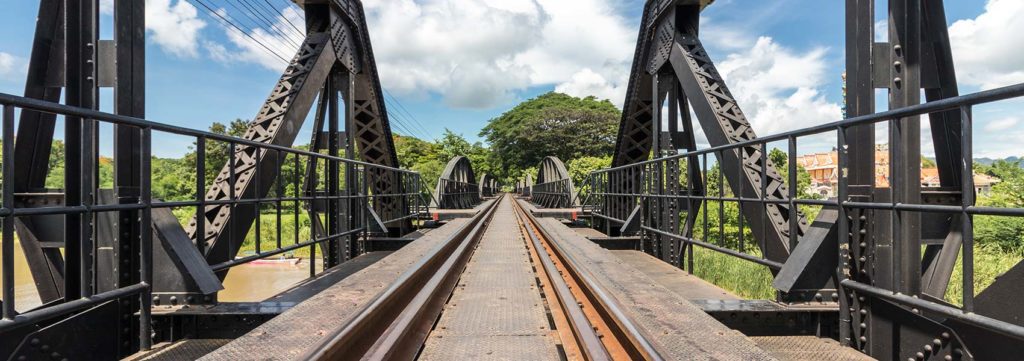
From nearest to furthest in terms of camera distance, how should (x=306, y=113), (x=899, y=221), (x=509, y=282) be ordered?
(x=899, y=221) < (x=509, y=282) < (x=306, y=113)

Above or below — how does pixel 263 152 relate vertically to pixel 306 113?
below

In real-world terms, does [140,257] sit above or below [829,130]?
below

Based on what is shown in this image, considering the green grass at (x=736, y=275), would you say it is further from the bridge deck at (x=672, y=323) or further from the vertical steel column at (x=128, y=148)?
the vertical steel column at (x=128, y=148)

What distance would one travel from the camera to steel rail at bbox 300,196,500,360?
2463 millimetres

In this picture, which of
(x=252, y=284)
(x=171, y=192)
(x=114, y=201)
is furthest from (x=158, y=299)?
(x=171, y=192)

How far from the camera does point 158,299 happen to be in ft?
10.5

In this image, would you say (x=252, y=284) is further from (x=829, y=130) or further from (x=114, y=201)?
(x=829, y=130)

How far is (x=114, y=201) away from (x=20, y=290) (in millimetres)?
30713

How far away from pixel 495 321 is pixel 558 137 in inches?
2030

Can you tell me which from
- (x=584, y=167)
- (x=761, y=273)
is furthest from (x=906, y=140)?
(x=584, y=167)

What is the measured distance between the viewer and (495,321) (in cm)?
331

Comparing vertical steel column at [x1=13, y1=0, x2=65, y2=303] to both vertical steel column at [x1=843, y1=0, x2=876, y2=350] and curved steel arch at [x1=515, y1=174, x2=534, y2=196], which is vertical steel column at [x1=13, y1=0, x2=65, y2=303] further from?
curved steel arch at [x1=515, y1=174, x2=534, y2=196]

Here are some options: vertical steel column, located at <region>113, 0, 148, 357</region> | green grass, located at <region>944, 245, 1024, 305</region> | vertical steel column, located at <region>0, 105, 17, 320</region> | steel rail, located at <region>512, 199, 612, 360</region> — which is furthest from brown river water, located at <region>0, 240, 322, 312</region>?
vertical steel column, located at <region>0, 105, 17, 320</region>

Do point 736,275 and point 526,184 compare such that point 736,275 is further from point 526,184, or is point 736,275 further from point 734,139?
point 526,184
